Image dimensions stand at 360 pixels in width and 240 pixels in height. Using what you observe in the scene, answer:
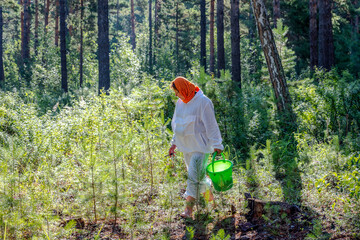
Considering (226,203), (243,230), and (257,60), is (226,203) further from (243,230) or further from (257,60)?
(257,60)

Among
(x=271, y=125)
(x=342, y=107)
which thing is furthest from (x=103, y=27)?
(x=342, y=107)

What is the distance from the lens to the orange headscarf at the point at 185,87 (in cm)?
435

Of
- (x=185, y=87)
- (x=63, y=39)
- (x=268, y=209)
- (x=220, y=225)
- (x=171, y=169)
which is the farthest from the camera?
(x=63, y=39)

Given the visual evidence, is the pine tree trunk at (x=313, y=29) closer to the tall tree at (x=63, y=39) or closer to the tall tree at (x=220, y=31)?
the tall tree at (x=220, y=31)

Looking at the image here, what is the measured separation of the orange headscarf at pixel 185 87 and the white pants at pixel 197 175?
0.77 meters

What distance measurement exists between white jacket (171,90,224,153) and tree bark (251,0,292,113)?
4.56m

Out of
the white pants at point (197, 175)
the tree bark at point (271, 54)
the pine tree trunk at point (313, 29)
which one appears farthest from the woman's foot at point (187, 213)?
the pine tree trunk at point (313, 29)

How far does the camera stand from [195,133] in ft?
14.6

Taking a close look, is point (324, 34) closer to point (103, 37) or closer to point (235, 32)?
point (235, 32)

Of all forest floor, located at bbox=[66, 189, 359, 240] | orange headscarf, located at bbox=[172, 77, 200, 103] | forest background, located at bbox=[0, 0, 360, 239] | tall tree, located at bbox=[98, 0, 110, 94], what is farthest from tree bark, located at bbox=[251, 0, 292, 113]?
tall tree, located at bbox=[98, 0, 110, 94]

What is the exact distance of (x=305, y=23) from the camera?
22938mm

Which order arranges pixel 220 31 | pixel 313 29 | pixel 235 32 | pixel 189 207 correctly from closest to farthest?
1. pixel 189 207
2. pixel 235 32
3. pixel 313 29
4. pixel 220 31

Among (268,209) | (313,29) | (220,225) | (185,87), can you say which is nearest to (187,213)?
(220,225)

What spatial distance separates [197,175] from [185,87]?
44.4 inches
